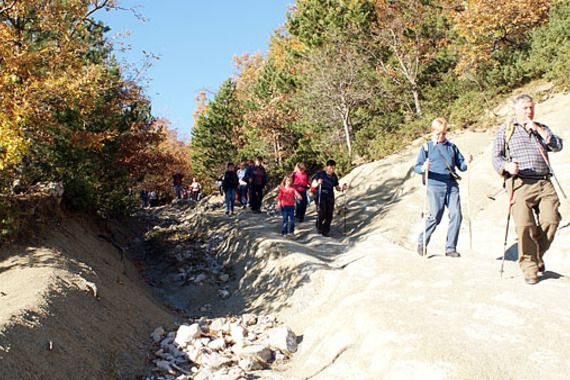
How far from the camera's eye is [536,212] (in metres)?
5.47

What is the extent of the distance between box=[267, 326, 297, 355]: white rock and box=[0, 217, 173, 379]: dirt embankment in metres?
1.82

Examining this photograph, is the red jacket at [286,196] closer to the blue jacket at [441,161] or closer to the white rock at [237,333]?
the blue jacket at [441,161]

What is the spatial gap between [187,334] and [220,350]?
1.94 ft

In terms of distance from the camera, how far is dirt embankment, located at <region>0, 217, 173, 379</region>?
16.7 ft

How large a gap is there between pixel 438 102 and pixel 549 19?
214 inches

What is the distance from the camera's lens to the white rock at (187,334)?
682cm

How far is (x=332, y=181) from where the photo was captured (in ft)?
39.8

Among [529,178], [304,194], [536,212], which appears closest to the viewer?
[529,178]

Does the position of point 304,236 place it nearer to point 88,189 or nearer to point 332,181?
point 332,181

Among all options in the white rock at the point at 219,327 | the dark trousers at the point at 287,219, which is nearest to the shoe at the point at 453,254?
the white rock at the point at 219,327

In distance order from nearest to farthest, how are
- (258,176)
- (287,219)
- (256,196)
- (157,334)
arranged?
(157,334) → (287,219) → (258,176) → (256,196)

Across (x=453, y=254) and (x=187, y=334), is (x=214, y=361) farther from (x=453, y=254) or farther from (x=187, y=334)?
(x=453, y=254)

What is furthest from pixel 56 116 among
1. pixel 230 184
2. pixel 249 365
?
pixel 249 365

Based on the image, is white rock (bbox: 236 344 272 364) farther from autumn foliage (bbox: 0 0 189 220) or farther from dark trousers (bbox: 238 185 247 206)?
dark trousers (bbox: 238 185 247 206)
